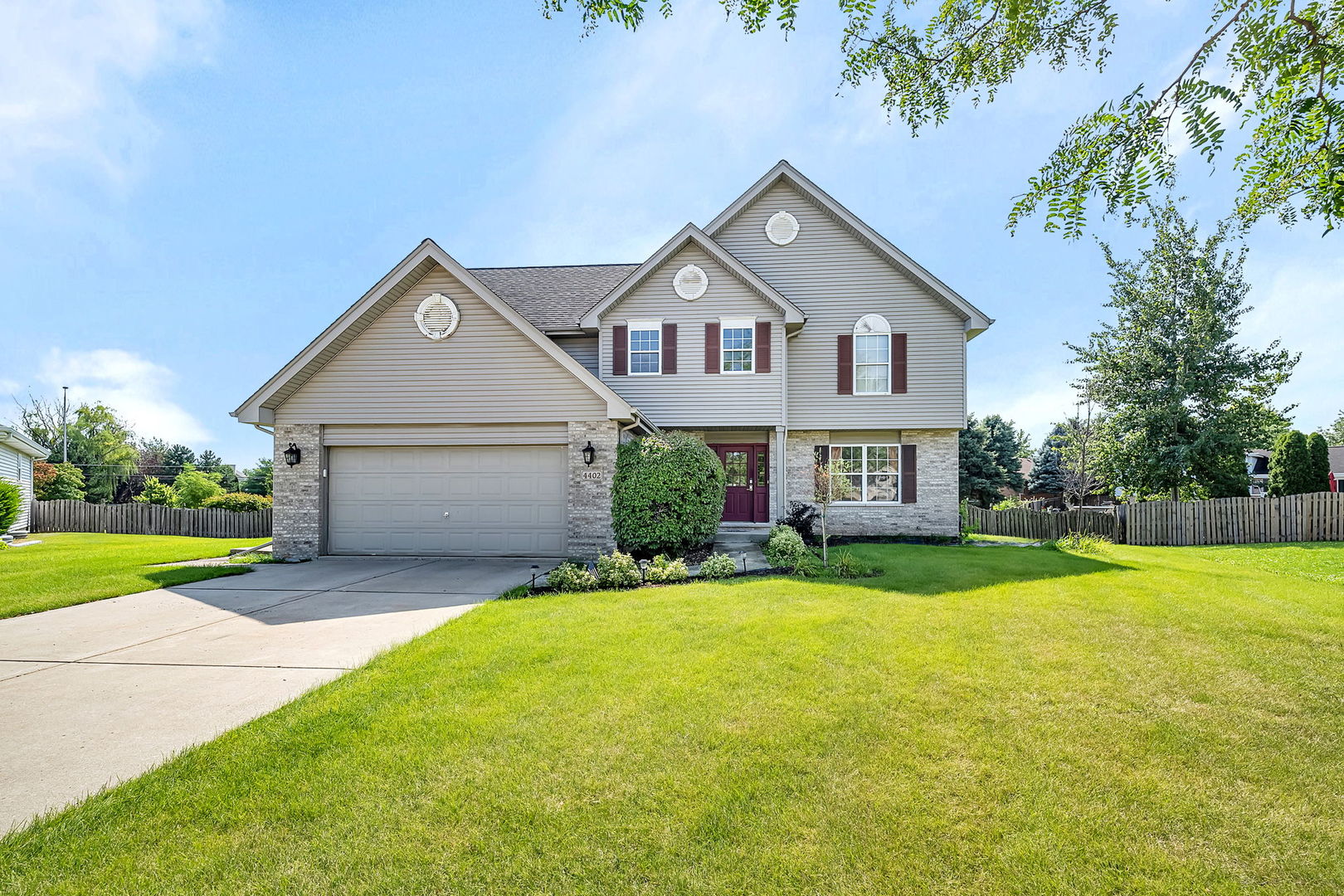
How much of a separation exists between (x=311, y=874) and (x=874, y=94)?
7.59m

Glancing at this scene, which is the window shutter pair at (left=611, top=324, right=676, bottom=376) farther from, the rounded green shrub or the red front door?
the rounded green shrub

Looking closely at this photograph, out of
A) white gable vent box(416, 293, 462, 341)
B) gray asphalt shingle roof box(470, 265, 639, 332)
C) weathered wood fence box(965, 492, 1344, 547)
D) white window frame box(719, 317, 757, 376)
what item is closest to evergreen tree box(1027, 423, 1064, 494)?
weathered wood fence box(965, 492, 1344, 547)

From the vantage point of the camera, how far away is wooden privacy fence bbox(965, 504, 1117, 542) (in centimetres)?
1742

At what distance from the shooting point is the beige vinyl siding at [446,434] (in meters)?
11.6

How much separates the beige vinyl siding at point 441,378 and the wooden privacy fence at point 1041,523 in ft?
48.4

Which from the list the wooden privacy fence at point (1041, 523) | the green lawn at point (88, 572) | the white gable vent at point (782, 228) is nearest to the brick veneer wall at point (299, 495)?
the green lawn at point (88, 572)

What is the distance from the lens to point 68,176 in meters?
12.9

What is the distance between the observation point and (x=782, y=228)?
15664 millimetres

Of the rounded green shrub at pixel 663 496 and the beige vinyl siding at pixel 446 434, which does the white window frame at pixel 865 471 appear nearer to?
the rounded green shrub at pixel 663 496

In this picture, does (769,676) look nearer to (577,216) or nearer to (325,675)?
(325,675)

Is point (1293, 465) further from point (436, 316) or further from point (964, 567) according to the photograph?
point (436, 316)

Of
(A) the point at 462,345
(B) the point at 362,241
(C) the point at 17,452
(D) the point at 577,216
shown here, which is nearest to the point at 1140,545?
(D) the point at 577,216

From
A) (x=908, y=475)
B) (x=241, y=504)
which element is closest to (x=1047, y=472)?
(x=908, y=475)

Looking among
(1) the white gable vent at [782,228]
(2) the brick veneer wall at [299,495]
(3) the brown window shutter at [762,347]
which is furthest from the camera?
(1) the white gable vent at [782,228]
